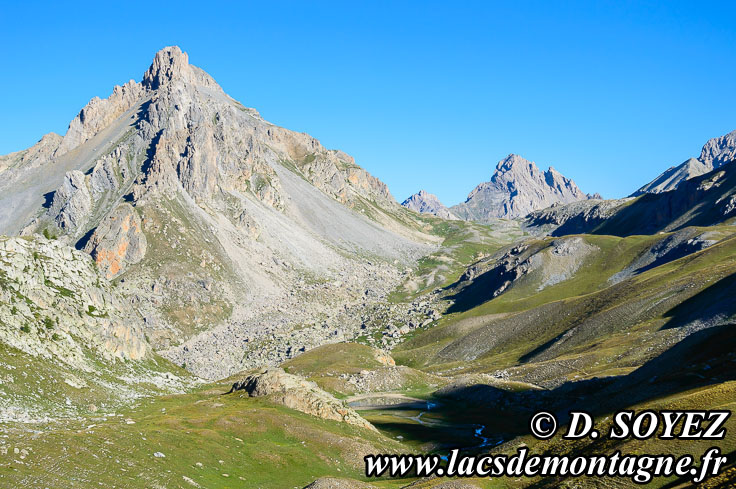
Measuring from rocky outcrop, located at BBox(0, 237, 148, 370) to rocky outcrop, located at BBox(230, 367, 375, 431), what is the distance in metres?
26.9

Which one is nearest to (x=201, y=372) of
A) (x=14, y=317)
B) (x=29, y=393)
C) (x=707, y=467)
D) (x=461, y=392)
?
(x=461, y=392)

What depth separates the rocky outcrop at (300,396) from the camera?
271 ft

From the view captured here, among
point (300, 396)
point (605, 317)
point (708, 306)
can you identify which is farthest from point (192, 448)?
point (605, 317)

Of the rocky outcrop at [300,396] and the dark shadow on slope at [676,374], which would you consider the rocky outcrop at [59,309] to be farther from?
the dark shadow on slope at [676,374]

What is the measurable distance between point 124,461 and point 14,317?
144ft

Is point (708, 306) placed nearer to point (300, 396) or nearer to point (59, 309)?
point (300, 396)

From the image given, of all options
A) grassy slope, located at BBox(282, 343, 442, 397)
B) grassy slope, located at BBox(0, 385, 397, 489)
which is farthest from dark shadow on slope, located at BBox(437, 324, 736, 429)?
grassy slope, located at BBox(282, 343, 442, 397)

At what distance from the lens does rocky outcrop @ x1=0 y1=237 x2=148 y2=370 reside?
7838cm

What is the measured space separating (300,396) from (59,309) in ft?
139

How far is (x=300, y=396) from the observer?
8394cm

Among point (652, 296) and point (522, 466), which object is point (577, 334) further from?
point (522, 466)

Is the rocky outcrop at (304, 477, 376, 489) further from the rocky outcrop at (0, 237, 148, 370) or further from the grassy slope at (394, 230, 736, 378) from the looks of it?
the grassy slope at (394, 230, 736, 378)

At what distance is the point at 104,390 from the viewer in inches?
3120

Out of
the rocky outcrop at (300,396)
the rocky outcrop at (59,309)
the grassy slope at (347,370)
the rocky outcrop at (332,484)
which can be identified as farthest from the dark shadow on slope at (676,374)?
the rocky outcrop at (59,309)
